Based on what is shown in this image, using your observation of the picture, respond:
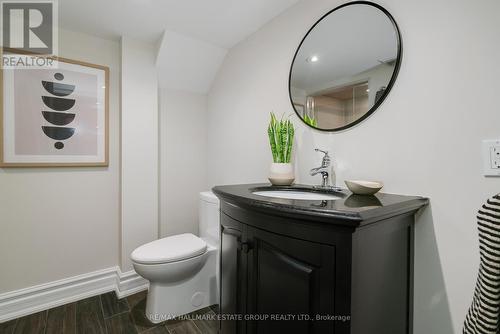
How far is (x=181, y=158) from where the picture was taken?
2318mm

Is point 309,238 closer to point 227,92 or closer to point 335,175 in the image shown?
point 335,175

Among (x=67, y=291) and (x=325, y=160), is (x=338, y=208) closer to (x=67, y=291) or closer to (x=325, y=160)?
(x=325, y=160)

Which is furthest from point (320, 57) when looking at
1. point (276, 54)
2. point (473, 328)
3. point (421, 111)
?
point (473, 328)

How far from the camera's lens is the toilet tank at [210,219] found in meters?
1.71

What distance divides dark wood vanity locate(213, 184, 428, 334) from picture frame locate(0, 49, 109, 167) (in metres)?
1.51

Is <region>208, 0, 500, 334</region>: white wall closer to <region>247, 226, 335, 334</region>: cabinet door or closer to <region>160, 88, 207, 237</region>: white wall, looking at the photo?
<region>247, 226, 335, 334</region>: cabinet door

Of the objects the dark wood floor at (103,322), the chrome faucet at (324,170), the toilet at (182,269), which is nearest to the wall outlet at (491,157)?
the chrome faucet at (324,170)

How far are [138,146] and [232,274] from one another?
1450 mm

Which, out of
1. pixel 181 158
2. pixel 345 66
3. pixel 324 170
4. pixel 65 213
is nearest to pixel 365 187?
pixel 324 170

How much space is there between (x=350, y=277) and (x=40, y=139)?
7.17ft

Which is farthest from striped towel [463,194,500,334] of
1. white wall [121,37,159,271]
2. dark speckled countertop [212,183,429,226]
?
white wall [121,37,159,271]

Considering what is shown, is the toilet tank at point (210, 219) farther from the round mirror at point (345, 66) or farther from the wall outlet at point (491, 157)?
the wall outlet at point (491, 157)

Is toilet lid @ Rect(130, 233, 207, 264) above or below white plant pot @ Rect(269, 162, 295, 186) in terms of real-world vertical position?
below

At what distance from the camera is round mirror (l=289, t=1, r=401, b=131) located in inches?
40.7
